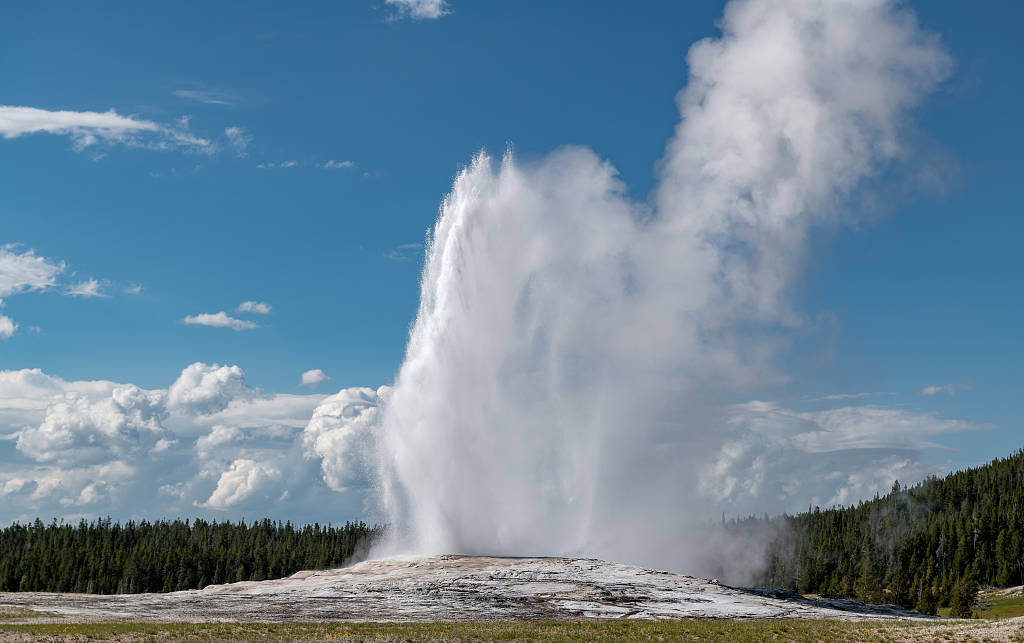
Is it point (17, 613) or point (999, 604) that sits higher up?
point (17, 613)

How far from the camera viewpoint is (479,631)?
37.9 metres

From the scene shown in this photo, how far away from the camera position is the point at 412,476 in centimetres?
7094

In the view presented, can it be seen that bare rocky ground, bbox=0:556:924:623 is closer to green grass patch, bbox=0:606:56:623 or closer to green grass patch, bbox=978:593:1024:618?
green grass patch, bbox=0:606:56:623

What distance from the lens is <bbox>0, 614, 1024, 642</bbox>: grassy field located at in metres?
34.2

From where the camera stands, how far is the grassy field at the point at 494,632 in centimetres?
3419

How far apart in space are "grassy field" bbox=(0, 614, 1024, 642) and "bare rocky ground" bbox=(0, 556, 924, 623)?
14.6ft

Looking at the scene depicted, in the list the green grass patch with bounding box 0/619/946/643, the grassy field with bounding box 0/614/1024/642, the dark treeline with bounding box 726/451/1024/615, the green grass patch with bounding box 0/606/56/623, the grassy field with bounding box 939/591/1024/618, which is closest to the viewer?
the grassy field with bounding box 0/614/1024/642

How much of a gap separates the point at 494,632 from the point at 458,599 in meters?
14.2

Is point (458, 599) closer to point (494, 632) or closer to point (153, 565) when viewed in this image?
point (494, 632)

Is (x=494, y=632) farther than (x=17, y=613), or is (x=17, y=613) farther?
(x=17, y=613)

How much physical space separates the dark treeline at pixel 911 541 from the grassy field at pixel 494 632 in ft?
209

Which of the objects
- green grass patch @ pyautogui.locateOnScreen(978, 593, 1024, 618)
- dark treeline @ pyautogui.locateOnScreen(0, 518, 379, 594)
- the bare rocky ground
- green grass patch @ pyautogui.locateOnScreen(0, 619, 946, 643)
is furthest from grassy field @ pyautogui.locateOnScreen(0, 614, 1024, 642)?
dark treeline @ pyautogui.locateOnScreen(0, 518, 379, 594)

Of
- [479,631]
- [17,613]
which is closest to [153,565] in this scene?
[17,613]

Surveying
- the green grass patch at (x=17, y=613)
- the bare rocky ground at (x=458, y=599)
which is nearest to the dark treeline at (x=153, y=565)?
the bare rocky ground at (x=458, y=599)
